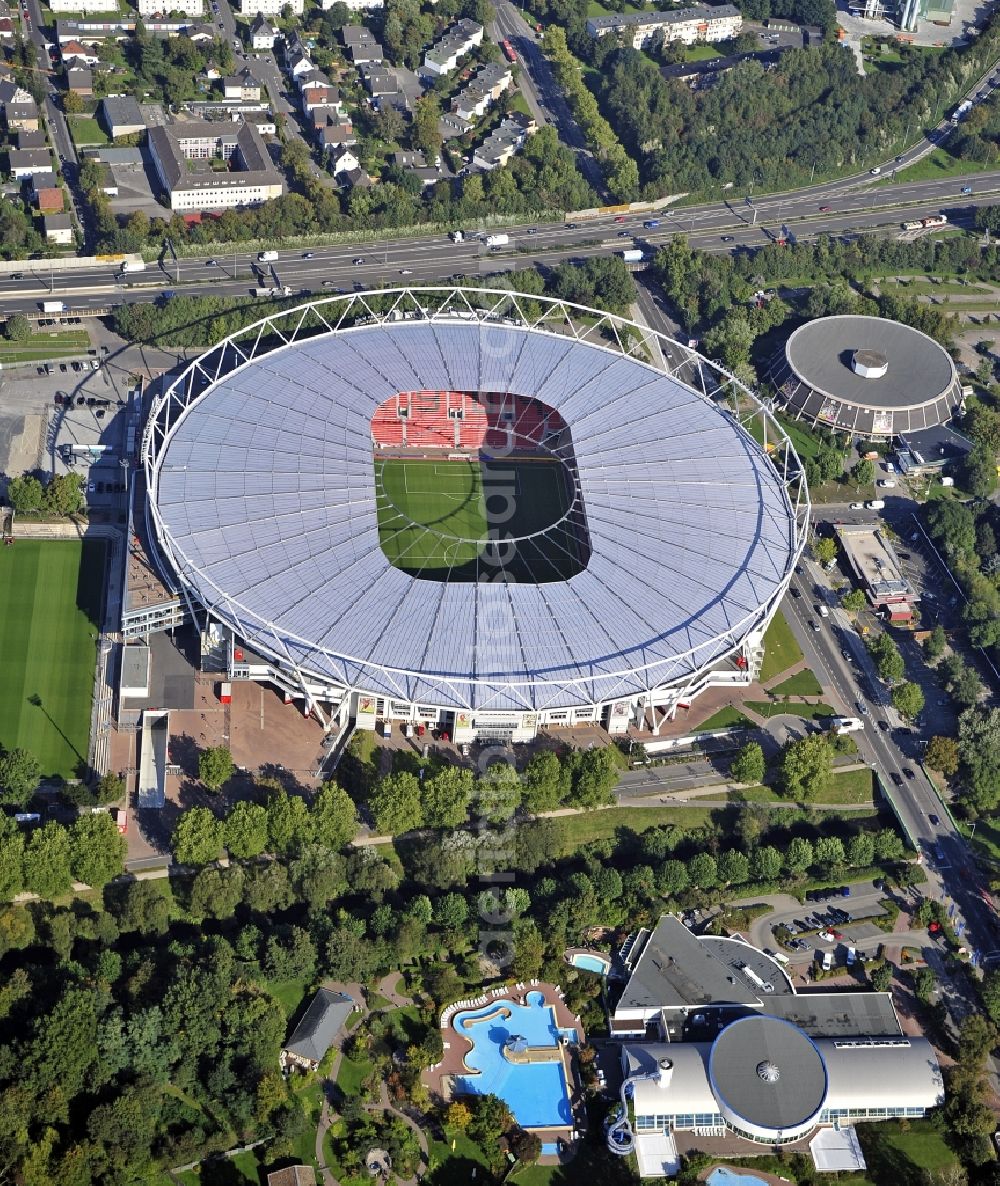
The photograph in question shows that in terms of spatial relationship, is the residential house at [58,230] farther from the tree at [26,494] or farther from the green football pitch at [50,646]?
the green football pitch at [50,646]

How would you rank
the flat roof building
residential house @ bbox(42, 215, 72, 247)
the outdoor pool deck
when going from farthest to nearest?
residential house @ bbox(42, 215, 72, 247) → the flat roof building → the outdoor pool deck

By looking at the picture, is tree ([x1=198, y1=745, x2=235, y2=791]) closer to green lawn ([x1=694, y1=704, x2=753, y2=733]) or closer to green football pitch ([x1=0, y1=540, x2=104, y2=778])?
green football pitch ([x1=0, y1=540, x2=104, y2=778])

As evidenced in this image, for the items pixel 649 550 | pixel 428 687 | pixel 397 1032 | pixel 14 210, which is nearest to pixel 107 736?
pixel 428 687

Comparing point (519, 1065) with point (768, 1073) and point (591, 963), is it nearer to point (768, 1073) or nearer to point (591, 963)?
point (591, 963)

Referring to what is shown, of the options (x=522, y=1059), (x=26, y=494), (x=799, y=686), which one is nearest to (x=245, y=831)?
(x=522, y=1059)

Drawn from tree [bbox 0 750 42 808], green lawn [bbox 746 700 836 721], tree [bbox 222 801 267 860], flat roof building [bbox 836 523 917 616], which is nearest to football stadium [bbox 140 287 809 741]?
green lawn [bbox 746 700 836 721]

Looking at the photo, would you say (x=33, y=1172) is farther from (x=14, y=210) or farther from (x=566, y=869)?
(x=14, y=210)
